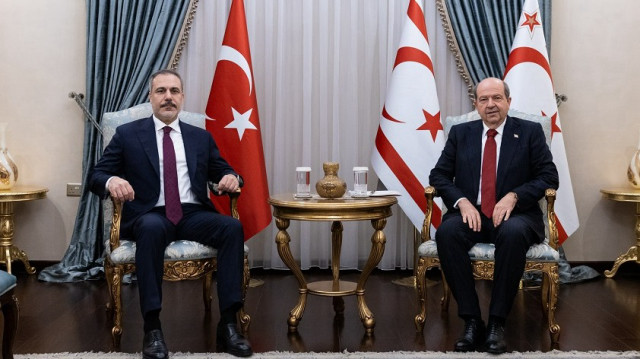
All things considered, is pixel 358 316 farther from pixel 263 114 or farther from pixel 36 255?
pixel 36 255

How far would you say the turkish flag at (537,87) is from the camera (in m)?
4.34

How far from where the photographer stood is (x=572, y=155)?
4.88 metres

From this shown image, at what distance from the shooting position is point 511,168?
128 inches

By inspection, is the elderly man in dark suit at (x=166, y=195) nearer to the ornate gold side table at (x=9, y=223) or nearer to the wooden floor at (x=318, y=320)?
the wooden floor at (x=318, y=320)

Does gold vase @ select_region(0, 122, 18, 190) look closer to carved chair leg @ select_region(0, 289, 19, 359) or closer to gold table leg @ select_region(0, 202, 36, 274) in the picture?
gold table leg @ select_region(0, 202, 36, 274)

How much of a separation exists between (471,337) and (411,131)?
5.66 ft

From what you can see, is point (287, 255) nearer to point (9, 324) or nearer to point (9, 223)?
point (9, 324)

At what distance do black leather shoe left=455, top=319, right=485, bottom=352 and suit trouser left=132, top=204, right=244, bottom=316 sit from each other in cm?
97

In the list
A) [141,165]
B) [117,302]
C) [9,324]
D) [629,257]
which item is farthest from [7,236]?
[629,257]

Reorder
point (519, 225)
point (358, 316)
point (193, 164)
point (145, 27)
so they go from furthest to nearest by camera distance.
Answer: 1. point (145, 27)
2. point (358, 316)
3. point (193, 164)
4. point (519, 225)

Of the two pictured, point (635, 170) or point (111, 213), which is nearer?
point (111, 213)

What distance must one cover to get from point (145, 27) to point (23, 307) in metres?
2.05

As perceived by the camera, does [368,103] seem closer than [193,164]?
No

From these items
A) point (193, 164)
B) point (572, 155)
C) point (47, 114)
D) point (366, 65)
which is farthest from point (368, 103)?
point (47, 114)
